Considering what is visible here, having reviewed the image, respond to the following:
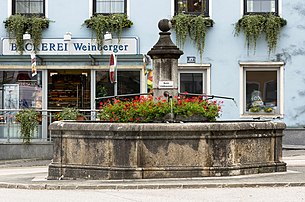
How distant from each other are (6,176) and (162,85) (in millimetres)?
3866

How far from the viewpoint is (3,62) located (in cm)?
2525

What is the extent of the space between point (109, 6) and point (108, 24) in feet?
2.54

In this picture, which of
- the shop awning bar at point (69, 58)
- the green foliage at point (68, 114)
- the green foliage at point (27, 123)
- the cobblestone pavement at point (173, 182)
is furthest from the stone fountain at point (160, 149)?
the shop awning bar at point (69, 58)

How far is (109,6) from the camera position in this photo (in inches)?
998

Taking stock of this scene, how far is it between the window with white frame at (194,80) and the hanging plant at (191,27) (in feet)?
2.50

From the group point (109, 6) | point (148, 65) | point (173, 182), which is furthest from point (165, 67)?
point (109, 6)

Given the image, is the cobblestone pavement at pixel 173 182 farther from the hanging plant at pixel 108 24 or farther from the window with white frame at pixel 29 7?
the window with white frame at pixel 29 7

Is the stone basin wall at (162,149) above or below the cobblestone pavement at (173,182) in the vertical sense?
above

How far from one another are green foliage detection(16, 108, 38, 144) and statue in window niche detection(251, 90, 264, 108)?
7.10m

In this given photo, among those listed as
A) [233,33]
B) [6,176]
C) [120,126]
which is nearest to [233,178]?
[120,126]

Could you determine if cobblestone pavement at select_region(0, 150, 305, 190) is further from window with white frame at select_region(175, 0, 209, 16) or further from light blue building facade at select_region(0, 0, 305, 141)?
window with white frame at select_region(175, 0, 209, 16)

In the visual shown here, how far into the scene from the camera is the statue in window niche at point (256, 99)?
82.7 ft

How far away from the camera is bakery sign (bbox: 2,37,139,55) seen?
82.5 ft

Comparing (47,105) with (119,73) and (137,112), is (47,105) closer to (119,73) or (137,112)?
(119,73)
